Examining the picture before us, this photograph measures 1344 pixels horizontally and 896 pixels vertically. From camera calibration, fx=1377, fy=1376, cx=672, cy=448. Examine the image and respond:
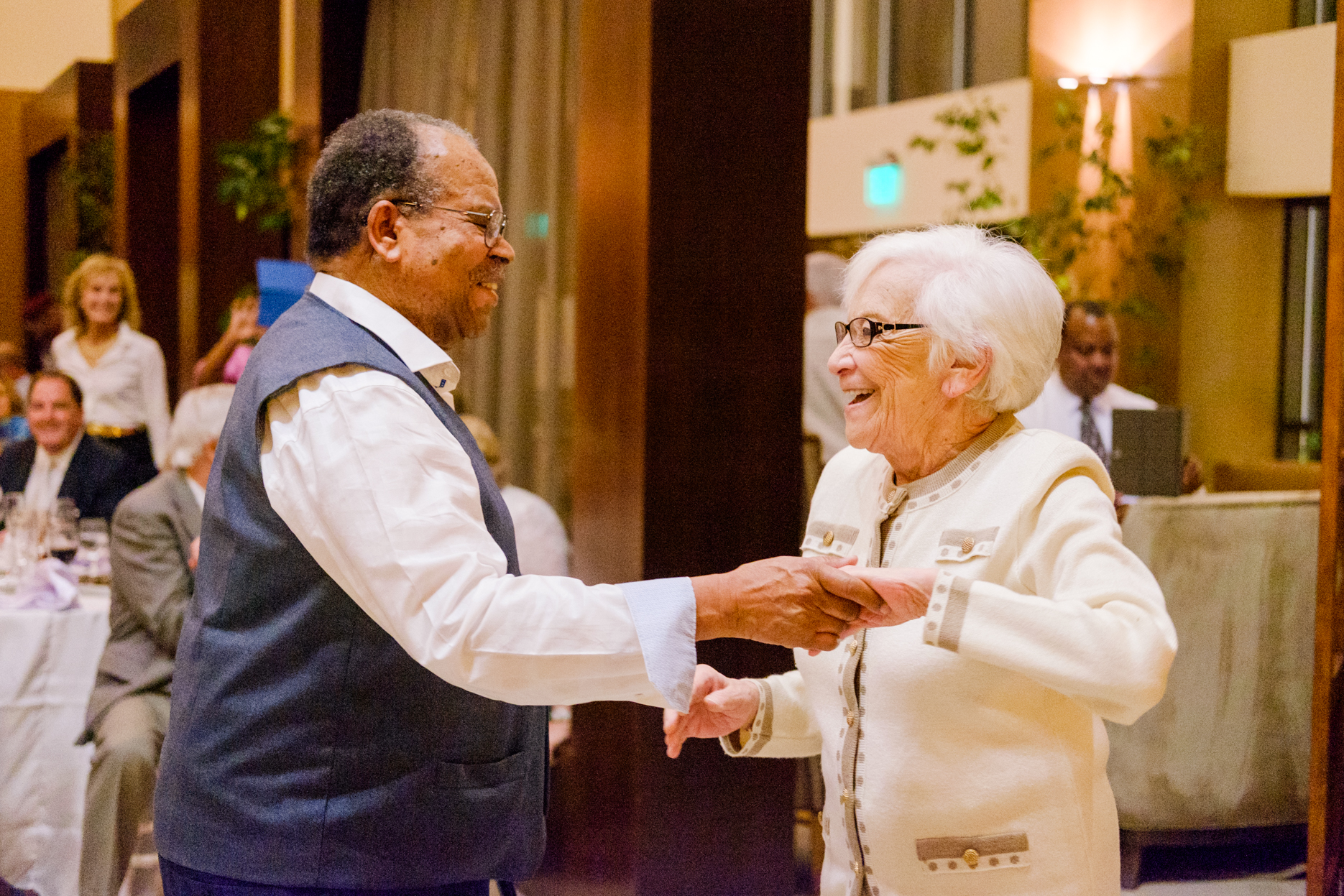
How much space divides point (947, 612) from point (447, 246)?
70 cm

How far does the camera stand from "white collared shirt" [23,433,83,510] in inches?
187

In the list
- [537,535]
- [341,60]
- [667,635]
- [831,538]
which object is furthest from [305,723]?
[341,60]

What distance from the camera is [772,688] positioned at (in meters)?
1.93

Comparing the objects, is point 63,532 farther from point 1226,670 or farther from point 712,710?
point 1226,670

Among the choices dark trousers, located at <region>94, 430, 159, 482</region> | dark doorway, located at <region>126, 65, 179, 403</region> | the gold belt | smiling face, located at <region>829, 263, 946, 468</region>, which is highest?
dark doorway, located at <region>126, 65, 179, 403</region>

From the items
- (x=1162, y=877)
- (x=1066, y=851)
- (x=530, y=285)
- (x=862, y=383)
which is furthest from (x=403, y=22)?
(x=1066, y=851)

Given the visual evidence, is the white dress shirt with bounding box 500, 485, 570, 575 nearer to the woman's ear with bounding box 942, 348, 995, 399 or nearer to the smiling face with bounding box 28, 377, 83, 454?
the smiling face with bounding box 28, 377, 83, 454

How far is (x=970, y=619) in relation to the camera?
150 cm

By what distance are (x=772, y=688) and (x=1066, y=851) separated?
0.47 metres

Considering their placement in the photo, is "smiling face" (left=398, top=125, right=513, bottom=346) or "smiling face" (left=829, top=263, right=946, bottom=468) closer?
"smiling face" (left=398, top=125, right=513, bottom=346)

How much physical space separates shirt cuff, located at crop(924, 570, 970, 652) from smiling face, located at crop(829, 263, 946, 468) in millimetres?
318

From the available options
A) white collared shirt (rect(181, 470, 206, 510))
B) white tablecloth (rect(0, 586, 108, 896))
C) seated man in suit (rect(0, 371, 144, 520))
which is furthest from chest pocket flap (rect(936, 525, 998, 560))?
seated man in suit (rect(0, 371, 144, 520))

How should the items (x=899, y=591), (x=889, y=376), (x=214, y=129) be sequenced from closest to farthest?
(x=899, y=591) → (x=889, y=376) → (x=214, y=129)

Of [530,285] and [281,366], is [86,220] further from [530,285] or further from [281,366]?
[281,366]
